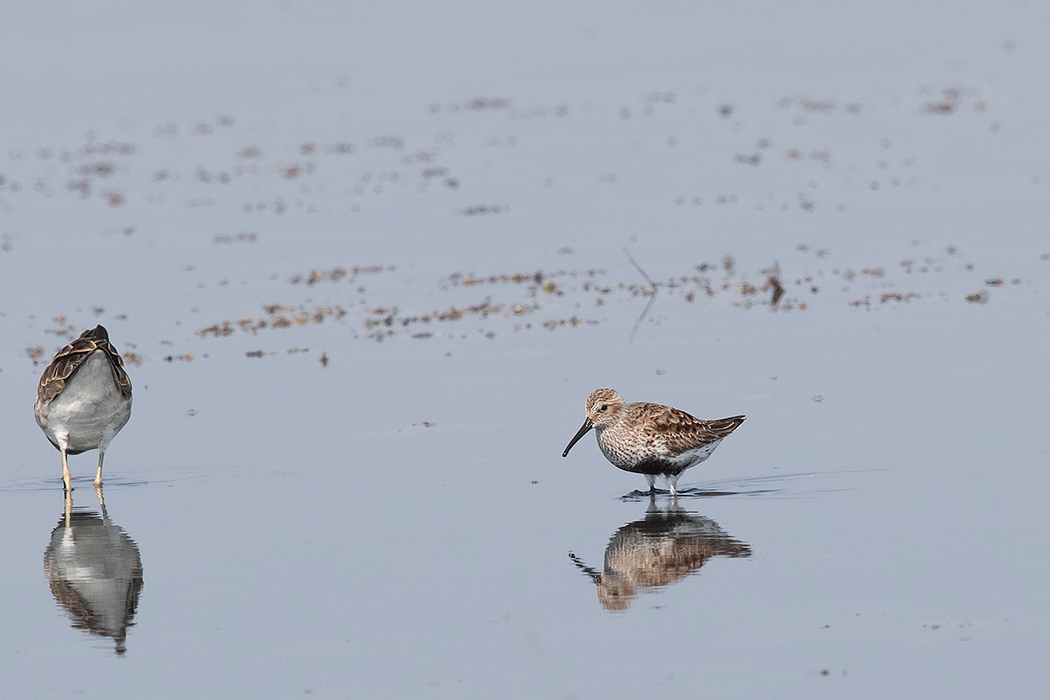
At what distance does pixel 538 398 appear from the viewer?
1788 centimetres

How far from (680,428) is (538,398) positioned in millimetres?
3475

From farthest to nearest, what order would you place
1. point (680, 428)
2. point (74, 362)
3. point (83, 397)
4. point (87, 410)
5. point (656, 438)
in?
1. point (87, 410)
2. point (83, 397)
3. point (74, 362)
4. point (680, 428)
5. point (656, 438)

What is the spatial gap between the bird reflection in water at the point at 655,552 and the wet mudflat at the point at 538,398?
4 centimetres

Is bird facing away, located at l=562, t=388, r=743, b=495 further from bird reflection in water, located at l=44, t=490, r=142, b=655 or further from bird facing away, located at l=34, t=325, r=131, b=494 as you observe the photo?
bird facing away, located at l=34, t=325, r=131, b=494

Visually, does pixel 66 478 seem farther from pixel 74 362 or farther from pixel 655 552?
pixel 655 552

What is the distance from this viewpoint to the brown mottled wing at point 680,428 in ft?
47.4

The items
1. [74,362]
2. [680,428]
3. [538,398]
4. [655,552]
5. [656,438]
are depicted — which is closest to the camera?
[655,552]

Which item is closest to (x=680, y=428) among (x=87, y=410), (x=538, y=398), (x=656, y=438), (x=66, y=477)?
(x=656, y=438)

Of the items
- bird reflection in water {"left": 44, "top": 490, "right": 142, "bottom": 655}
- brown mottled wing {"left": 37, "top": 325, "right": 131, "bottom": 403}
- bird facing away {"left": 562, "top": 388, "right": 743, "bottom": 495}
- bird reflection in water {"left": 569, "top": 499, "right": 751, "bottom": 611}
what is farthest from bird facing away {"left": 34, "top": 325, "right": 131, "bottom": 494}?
bird reflection in water {"left": 569, "top": 499, "right": 751, "bottom": 611}

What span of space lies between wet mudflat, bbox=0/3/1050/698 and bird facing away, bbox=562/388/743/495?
349 millimetres

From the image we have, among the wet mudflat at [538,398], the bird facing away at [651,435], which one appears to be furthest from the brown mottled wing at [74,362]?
the bird facing away at [651,435]

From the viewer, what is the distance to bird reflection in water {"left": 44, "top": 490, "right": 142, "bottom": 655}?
11281mm

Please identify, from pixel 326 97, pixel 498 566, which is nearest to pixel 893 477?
pixel 498 566

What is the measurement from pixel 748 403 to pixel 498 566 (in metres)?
5.97
